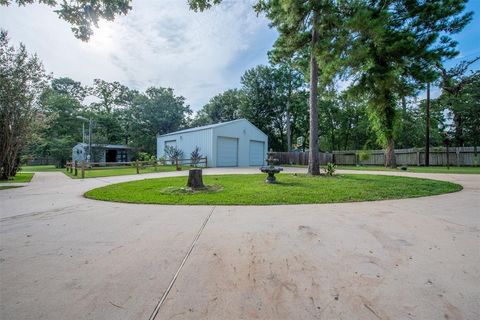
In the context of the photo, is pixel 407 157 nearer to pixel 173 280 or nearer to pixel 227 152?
pixel 227 152

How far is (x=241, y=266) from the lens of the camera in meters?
1.93

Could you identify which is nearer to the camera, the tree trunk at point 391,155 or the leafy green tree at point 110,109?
the tree trunk at point 391,155

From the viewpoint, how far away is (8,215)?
3707 mm

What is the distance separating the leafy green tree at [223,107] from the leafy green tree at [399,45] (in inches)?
831

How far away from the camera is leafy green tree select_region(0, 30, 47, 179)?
8.75m

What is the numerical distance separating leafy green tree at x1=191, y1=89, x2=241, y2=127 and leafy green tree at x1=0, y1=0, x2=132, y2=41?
25.2m

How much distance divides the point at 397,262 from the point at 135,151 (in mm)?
29491

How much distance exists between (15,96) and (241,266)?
39.3ft

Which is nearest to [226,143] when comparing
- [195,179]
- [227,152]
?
[227,152]

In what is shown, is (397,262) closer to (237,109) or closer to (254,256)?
(254,256)

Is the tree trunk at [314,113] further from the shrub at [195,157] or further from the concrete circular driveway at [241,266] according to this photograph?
the shrub at [195,157]

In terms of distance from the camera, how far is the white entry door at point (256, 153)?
63.0ft

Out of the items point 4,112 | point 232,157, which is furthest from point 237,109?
point 4,112

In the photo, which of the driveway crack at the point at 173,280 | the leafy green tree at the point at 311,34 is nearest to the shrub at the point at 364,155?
the leafy green tree at the point at 311,34
